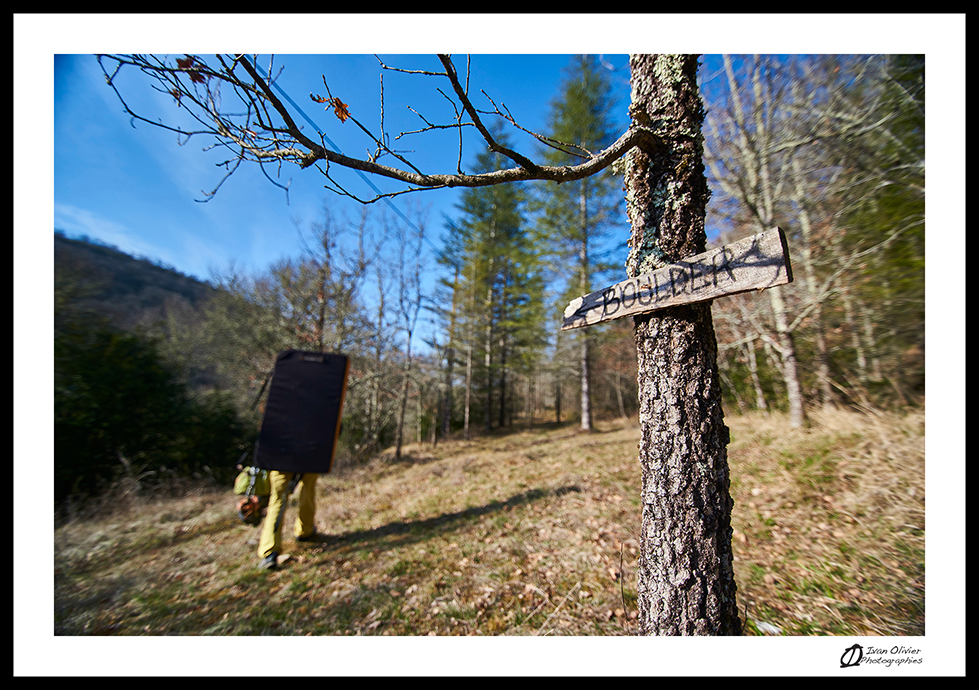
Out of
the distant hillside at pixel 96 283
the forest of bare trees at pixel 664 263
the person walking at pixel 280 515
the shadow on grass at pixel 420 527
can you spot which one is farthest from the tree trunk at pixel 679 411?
the distant hillside at pixel 96 283

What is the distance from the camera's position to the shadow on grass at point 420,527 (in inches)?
129

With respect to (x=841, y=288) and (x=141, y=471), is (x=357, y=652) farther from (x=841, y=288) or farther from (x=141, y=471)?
(x=841, y=288)

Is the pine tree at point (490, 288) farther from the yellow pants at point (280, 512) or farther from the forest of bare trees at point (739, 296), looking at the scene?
the yellow pants at point (280, 512)

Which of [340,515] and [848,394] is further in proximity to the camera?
[848,394]

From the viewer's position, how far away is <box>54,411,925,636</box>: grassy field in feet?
6.31

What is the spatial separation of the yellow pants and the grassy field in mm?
197

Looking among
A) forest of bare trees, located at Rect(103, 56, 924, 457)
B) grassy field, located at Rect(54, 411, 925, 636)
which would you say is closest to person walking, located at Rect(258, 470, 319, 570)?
grassy field, located at Rect(54, 411, 925, 636)

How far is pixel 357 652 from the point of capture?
4.61 feet

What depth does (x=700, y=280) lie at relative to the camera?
116 centimetres

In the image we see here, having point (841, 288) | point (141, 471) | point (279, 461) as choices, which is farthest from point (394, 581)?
point (841, 288)

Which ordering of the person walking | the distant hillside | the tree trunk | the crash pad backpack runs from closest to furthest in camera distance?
the tree trunk < the person walking < the crash pad backpack < the distant hillside

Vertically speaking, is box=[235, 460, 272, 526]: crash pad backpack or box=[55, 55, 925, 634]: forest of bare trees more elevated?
box=[55, 55, 925, 634]: forest of bare trees
